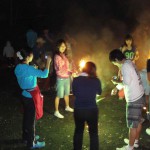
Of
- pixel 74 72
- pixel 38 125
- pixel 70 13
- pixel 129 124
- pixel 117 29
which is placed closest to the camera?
pixel 129 124

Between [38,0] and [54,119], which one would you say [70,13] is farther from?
[54,119]

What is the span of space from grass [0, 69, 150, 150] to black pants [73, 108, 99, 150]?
0.88 metres

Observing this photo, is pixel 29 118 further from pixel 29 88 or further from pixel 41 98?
pixel 29 88

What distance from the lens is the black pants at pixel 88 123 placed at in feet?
19.3

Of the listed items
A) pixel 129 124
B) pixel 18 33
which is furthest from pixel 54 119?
pixel 18 33

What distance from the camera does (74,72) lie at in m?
8.96

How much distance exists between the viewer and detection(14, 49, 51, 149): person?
21.3ft

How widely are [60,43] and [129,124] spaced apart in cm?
311

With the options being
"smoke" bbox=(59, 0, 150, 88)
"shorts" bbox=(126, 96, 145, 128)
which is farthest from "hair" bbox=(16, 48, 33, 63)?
"smoke" bbox=(59, 0, 150, 88)

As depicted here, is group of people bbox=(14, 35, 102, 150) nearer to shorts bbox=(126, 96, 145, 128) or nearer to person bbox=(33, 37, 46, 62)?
shorts bbox=(126, 96, 145, 128)

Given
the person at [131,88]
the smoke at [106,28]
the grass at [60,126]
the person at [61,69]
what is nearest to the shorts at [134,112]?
the person at [131,88]

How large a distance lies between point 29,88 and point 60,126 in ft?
6.46

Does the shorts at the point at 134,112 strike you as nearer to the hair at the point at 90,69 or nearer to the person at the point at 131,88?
the person at the point at 131,88

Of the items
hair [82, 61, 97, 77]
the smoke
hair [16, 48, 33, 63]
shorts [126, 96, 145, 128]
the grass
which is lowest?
the grass
